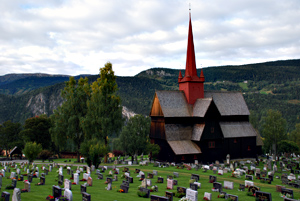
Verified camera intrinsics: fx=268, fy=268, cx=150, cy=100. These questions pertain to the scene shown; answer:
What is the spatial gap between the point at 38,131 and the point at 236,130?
132ft

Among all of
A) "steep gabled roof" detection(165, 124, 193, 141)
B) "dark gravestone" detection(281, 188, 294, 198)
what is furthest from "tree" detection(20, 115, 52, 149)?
"dark gravestone" detection(281, 188, 294, 198)

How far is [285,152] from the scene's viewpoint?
5397cm

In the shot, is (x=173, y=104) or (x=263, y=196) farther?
(x=173, y=104)

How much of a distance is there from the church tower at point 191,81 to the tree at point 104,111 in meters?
13.4

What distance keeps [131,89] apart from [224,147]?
464ft

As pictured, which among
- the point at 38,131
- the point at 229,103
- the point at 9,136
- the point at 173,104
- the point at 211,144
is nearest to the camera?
the point at 211,144

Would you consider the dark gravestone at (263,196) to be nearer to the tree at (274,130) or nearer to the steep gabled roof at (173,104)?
the steep gabled roof at (173,104)

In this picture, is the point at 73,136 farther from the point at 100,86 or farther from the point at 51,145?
the point at 51,145

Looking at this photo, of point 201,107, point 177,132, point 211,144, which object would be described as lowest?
point 211,144

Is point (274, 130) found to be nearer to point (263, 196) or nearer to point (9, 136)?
point (263, 196)

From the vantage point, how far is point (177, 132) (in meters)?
45.5

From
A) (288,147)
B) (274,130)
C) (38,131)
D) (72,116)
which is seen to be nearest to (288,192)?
(72,116)

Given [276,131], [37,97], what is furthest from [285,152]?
[37,97]

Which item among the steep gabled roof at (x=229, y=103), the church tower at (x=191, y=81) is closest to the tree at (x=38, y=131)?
the church tower at (x=191, y=81)
